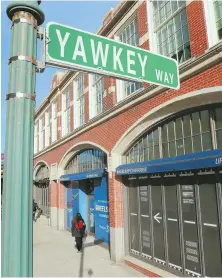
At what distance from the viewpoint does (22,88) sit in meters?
2.39

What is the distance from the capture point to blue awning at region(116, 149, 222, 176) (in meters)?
6.50

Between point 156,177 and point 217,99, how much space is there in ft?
10.8

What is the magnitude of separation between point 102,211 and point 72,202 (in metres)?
4.45

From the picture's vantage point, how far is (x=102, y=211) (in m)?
12.7

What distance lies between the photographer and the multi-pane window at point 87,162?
1322 centimetres

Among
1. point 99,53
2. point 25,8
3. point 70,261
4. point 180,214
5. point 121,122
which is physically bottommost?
point 70,261

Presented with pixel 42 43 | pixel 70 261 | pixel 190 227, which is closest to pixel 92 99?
pixel 70 261

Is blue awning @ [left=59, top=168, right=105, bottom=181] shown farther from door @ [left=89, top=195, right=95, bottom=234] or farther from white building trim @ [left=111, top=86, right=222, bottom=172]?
door @ [left=89, top=195, right=95, bottom=234]

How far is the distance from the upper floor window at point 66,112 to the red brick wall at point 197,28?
11.6 metres

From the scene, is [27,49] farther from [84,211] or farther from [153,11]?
[84,211]

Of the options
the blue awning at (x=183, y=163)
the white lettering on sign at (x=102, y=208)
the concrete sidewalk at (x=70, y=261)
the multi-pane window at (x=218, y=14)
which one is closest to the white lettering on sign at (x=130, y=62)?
the blue awning at (x=183, y=163)

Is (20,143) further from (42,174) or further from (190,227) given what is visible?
(42,174)

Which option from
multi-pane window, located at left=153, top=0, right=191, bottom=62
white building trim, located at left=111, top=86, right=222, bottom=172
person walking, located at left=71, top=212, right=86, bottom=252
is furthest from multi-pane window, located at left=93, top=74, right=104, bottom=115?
person walking, located at left=71, top=212, right=86, bottom=252

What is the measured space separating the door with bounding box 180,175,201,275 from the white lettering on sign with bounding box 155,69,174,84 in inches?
170
